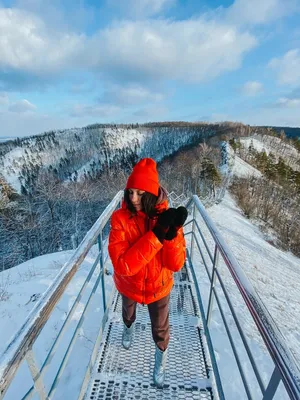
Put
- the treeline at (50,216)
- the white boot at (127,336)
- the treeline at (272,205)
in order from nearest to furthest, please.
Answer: the white boot at (127,336)
the treeline at (272,205)
the treeline at (50,216)

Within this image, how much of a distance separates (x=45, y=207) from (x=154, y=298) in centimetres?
3021

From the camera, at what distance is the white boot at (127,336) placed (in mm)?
2285

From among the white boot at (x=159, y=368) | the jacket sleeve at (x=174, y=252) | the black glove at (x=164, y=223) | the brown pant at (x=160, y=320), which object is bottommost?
the white boot at (x=159, y=368)

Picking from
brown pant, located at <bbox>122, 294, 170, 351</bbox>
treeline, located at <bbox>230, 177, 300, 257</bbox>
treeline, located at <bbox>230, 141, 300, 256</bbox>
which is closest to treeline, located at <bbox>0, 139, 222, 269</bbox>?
treeline, located at <bbox>230, 177, 300, 257</bbox>

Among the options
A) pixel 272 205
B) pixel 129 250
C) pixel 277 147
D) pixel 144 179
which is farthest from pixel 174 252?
pixel 277 147

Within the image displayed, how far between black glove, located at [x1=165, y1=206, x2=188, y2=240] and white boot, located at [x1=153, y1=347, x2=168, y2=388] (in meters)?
1.08

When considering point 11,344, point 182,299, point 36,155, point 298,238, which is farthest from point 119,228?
point 36,155

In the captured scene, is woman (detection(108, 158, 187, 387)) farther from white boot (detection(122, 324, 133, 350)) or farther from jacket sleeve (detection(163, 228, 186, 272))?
white boot (detection(122, 324, 133, 350))

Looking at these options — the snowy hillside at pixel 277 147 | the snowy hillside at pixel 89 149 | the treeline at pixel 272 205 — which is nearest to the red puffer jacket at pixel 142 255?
the treeline at pixel 272 205

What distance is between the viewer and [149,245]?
1.62 metres

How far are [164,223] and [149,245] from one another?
0.59 ft

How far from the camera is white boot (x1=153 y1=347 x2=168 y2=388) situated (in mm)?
1982

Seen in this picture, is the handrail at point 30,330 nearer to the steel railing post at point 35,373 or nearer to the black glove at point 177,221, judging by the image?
the steel railing post at point 35,373

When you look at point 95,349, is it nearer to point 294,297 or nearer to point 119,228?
point 119,228
